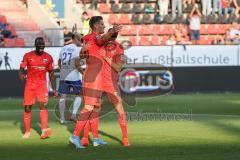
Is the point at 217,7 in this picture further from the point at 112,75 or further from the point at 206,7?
the point at 112,75

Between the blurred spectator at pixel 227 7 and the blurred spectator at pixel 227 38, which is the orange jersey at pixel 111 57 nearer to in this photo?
the blurred spectator at pixel 227 38

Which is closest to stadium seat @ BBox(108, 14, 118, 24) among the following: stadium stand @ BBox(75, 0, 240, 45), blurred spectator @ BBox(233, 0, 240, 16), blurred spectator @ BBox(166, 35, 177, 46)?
stadium stand @ BBox(75, 0, 240, 45)

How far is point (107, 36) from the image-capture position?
498 inches

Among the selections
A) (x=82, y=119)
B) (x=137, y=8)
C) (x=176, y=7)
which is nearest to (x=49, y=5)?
(x=137, y=8)

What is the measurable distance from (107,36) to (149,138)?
2811 millimetres

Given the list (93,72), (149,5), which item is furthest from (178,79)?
(93,72)

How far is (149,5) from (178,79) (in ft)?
24.3

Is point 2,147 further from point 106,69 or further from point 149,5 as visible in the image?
point 149,5

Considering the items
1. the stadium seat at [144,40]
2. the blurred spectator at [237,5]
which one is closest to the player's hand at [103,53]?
the stadium seat at [144,40]

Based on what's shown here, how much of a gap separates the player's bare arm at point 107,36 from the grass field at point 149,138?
1817 mm

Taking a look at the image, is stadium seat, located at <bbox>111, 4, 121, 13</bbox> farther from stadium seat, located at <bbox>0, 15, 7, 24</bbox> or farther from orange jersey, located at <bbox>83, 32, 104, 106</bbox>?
orange jersey, located at <bbox>83, 32, 104, 106</bbox>

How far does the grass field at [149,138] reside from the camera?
40.2 ft

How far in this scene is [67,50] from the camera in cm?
1798

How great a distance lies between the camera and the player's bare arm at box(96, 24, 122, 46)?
1233 centimetres
